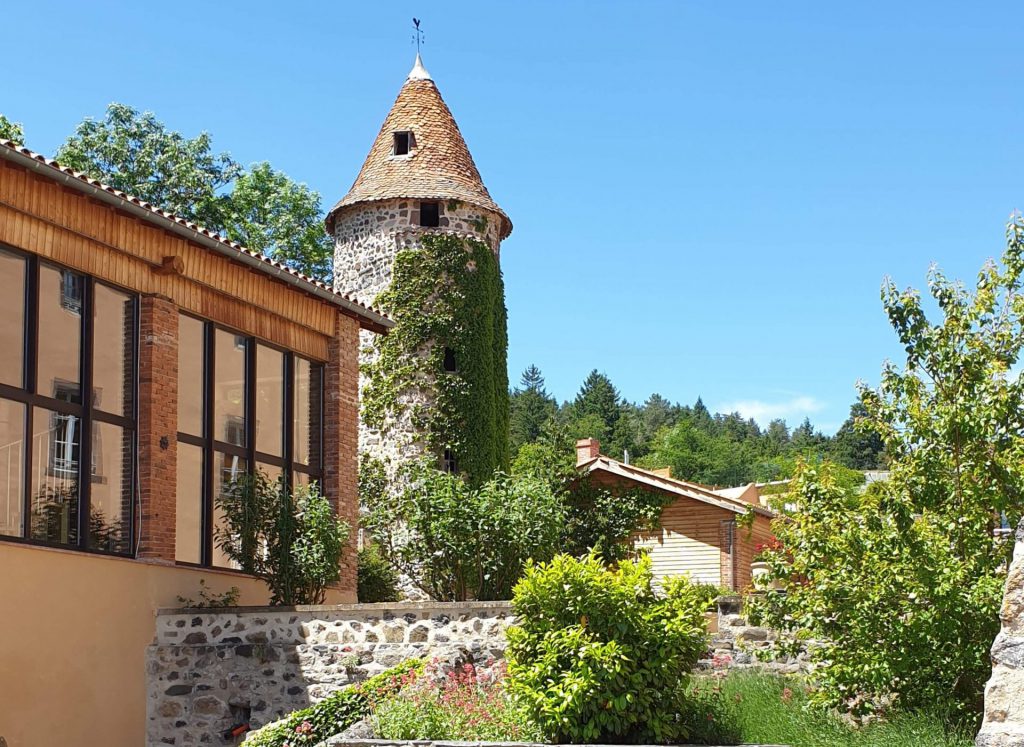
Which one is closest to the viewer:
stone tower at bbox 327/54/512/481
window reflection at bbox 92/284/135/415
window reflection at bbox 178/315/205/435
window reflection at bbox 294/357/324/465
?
window reflection at bbox 92/284/135/415

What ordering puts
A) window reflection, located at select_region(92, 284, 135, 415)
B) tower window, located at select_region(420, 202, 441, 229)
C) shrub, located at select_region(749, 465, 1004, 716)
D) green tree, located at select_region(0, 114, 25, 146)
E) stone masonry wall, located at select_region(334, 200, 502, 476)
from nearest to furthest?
shrub, located at select_region(749, 465, 1004, 716) → window reflection, located at select_region(92, 284, 135, 415) → stone masonry wall, located at select_region(334, 200, 502, 476) → tower window, located at select_region(420, 202, 441, 229) → green tree, located at select_region(0, 114, 25, 146)

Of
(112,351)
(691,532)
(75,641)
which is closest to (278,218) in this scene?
(691,532)

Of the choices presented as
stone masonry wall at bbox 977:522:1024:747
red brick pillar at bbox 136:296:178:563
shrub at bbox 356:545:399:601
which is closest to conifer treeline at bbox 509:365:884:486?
shrub at bbox 356:545:399:601

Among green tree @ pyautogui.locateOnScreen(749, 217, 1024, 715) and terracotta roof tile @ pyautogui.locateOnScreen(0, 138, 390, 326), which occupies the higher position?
terracotta roof tile @ pyautogui.locateOnScreen(0, 138, 390, 326)

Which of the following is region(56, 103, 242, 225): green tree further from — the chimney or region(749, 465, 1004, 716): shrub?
region(749, 465, 1004, 716): shrub

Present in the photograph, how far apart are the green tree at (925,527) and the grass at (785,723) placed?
13.3 inches

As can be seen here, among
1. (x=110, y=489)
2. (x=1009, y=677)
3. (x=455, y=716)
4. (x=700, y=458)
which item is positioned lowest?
(x=455, y=716)

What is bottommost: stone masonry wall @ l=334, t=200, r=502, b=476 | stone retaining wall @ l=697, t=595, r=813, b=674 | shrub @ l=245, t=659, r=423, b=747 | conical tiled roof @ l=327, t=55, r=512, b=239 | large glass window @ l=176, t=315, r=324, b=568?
shrub @ l=245, t=659, r=423, b=747

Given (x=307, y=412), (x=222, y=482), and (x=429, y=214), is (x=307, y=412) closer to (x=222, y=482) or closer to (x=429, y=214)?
(x=222, y=482)

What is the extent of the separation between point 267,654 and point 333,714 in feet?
6.98

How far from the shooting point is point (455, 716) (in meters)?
11.9

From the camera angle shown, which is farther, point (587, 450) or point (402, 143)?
point (587, 450)

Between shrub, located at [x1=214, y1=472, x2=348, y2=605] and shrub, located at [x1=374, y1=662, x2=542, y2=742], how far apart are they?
3934 mm

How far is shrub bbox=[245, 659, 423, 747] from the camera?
1284 centimetres
